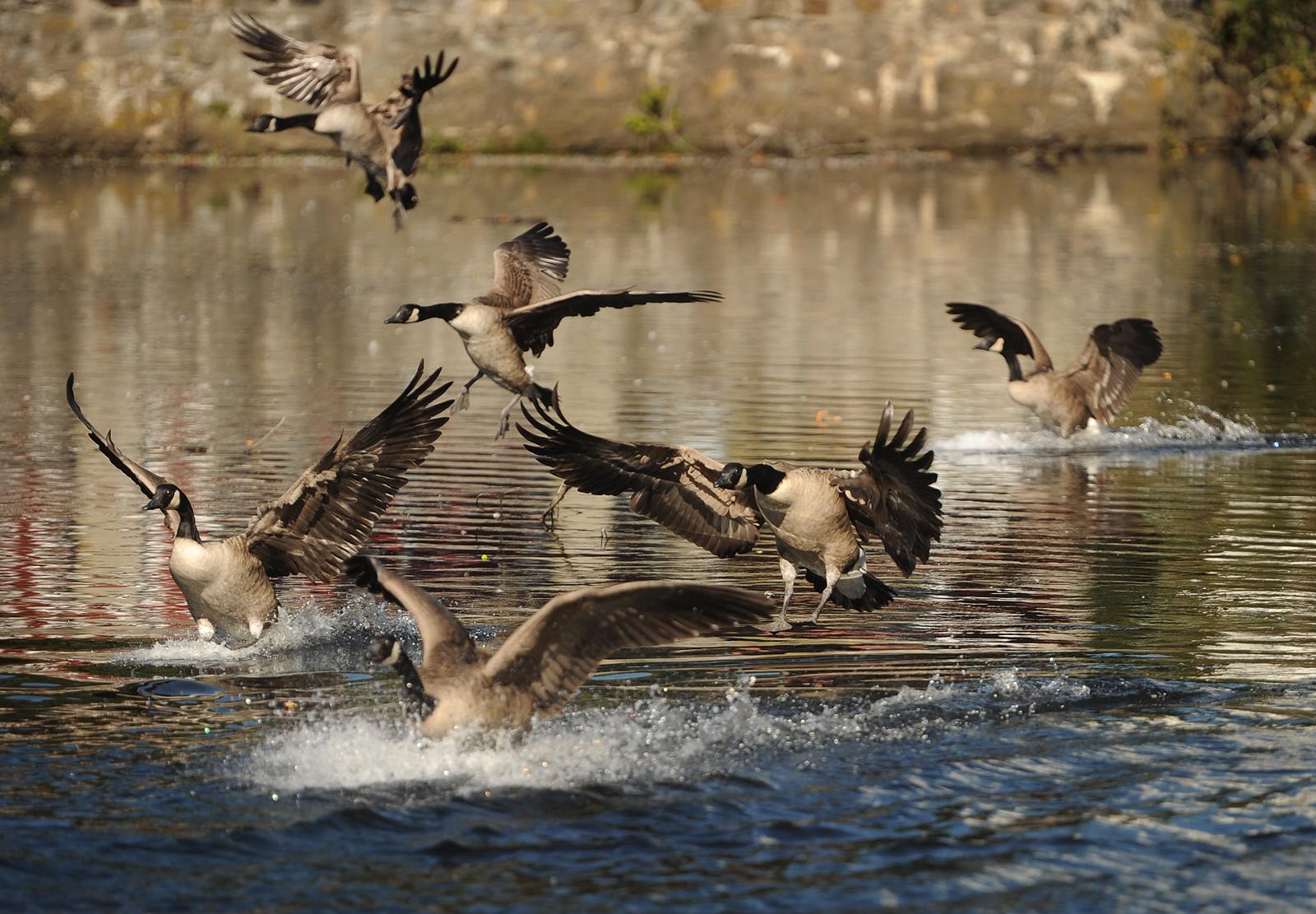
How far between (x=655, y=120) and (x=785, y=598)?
2725 cm

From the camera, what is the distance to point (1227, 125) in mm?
38969

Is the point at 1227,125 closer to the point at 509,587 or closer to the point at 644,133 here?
the point at 644,133

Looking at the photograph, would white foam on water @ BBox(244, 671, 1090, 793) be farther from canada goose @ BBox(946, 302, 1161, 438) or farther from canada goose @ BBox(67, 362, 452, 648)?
canada goose @ BBox(946, 302, 1161, 438)

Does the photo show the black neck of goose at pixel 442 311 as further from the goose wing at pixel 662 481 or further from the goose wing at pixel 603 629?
the goose wing at pixel 603 629

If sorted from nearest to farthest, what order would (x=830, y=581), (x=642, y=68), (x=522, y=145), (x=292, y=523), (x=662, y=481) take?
1. (x=292, y=523)
2. (x=830, y=581)
3. (x=662, y=481)
4. (x=642, y=68)
5. (x=522, y=145)

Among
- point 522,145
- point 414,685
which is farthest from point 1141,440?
point 522,145

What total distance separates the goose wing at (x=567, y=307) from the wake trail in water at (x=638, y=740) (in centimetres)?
229

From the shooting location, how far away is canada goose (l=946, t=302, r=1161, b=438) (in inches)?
548

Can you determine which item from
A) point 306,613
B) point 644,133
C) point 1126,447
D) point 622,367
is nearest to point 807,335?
point 622,367

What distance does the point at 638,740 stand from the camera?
7211 millimetres

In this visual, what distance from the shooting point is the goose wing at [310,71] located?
13.2m

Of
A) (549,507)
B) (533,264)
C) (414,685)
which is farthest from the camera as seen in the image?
(533,264)

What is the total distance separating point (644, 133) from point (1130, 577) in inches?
1058

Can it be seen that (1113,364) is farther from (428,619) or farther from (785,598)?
(428,619)
